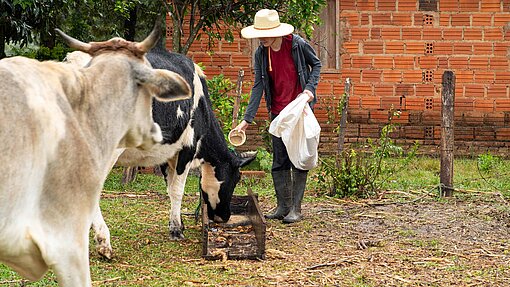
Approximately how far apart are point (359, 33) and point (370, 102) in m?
1.19

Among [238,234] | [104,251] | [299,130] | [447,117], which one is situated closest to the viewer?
[104,251]

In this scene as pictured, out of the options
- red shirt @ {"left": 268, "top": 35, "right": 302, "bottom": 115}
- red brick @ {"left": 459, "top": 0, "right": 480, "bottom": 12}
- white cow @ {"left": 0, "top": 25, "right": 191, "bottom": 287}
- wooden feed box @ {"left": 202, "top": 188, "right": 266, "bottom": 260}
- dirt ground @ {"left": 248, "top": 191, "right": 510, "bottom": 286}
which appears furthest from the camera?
red brick @ {"left": 459, "top": 0, "right": 480, "bottom": 12}

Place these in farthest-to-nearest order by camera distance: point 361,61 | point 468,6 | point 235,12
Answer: point 361,61 < point 468,6 < point 235,12

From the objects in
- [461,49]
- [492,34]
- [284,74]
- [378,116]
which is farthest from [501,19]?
[284,74]

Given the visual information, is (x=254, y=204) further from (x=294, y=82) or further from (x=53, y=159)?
(x=53, y=159)

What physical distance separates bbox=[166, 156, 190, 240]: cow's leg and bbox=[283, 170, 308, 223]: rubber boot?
125 centimetres

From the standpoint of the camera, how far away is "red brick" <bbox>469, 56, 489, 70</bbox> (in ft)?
48.8

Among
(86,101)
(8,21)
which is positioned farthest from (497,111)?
(86,101)

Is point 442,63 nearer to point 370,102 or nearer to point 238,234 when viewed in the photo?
point 370,102

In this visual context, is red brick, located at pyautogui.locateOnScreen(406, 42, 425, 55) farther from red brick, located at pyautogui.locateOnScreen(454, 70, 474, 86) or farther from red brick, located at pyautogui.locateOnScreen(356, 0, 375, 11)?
red brick, located at pyautogui.locateOnScreen(356, 0, 375, 11)

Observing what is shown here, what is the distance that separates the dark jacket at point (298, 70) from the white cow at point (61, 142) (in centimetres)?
384

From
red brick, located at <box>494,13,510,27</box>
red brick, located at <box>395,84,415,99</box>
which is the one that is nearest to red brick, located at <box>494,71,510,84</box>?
red brick, located at <box>494,13,510,27</box>

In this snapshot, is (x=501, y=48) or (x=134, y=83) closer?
(x=134, y=83)

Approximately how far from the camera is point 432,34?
14867 millimetres
